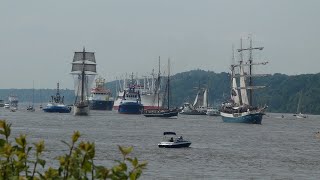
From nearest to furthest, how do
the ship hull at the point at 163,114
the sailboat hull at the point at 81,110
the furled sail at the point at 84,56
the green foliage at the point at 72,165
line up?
the green foliage at the point at 72,165 → the sailboat hull at the point at 81,110 → the ship hull at the point at 163,114 → the furled sail at the point at 84,56

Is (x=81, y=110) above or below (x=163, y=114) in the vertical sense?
above

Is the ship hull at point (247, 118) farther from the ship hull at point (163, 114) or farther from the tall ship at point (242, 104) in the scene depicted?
the ship hull at point (163, 114)

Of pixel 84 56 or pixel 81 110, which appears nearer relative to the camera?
pixel 81 110

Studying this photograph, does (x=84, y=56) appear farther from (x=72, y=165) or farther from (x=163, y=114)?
(x=72, y=165)

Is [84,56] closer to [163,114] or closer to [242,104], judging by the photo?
[163,114]

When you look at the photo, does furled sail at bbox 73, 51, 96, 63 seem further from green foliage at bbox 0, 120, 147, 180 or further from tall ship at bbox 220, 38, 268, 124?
green foliage at bbox 0, 120, 147, 180

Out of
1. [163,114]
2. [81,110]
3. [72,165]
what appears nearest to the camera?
[72,165]

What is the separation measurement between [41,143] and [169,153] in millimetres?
55933

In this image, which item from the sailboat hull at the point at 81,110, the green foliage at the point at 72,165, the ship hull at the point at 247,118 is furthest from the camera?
the sailboat hull at the point at 81,110

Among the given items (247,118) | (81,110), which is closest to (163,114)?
(81,110)

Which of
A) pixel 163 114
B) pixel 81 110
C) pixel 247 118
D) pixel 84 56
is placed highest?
pixel 84 56

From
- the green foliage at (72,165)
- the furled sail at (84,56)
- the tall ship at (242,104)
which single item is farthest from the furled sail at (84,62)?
the green foliage at (72,165)

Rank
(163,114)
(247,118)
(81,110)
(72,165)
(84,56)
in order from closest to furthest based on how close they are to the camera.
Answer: (72,165) → (247,118) → (81,110) → (163,114) → (84,56)

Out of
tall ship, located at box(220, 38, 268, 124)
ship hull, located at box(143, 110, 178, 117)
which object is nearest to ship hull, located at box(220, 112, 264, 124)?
tall ship, located at box(220, 38, 268, 124)
